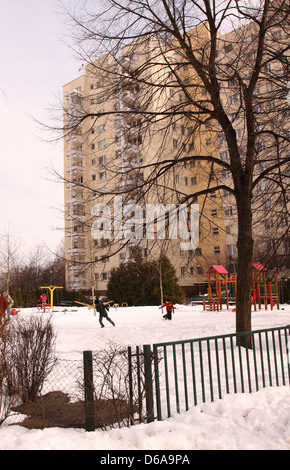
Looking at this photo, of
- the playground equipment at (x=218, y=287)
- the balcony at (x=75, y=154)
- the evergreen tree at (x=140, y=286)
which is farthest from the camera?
the evergreen tree at (x=140, y=286)

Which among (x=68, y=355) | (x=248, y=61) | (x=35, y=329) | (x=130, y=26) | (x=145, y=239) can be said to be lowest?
(x=68, y=355)

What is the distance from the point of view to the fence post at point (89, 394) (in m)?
4.51

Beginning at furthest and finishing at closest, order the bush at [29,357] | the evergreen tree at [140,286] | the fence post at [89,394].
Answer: the evergreen tree at [140,286] → the bush at [29,357] → the fence post at [89,394]

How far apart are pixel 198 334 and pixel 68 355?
4175 millimetres

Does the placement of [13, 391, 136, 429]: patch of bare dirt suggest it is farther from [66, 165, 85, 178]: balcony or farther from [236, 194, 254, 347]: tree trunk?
[66, 165, 85, 178]: balcony

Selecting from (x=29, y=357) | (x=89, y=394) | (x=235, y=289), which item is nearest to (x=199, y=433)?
(x=89, y=394)

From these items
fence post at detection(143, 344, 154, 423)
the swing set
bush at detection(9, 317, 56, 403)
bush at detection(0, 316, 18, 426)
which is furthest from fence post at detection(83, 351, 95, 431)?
the swing set

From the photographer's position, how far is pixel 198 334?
37.8ft

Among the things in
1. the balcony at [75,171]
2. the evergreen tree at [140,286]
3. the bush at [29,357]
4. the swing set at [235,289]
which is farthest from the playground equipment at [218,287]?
the balcony at [75,171]

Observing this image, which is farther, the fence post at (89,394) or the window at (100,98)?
the window at (100,98)

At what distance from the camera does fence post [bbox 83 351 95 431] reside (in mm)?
4508

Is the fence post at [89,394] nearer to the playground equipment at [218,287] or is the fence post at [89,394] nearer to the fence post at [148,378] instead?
the fence post at [148,378]
